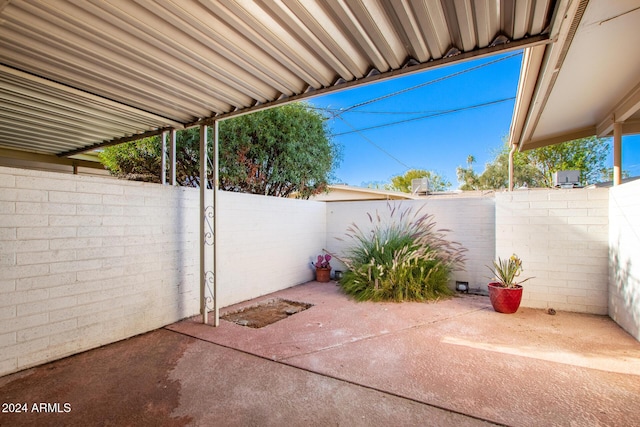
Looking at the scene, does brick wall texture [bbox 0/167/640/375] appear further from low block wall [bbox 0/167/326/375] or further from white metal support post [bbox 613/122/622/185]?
white metal support post [bbox 613/122/622/185]

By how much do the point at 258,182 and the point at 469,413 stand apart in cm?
541

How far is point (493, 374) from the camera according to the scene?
246 centimetres

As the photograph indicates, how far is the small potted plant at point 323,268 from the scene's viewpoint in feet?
20.5

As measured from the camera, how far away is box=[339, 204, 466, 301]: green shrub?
4.87 m

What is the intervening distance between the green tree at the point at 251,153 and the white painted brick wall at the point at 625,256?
4.96 m

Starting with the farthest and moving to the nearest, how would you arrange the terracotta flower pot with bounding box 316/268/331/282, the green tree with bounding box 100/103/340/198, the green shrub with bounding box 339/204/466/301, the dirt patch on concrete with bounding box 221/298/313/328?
the terracotta flower pot with bounding box 316/268/331/282 → the green tree with bounding box 100/103/340/198 → the green shrub with bounding box 339/204/466/301 → the dirt patch on concrete with bounding box 221/298/313/328

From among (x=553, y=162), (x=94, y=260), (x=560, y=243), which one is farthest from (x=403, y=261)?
(x=553, y=162)

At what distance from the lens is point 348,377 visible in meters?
2.42

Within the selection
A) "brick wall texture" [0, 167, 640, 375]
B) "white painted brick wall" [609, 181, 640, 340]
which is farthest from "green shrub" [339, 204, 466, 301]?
"white painted brick wall" [609, 181, 640, 340]

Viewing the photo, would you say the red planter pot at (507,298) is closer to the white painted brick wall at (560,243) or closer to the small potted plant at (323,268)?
the white painted brick wall at (560,243)

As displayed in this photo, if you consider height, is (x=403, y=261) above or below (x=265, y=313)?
above

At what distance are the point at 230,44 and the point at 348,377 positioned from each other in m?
2.61

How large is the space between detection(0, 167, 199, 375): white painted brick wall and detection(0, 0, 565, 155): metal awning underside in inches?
36.7

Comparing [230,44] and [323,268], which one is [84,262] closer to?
[230,44]
